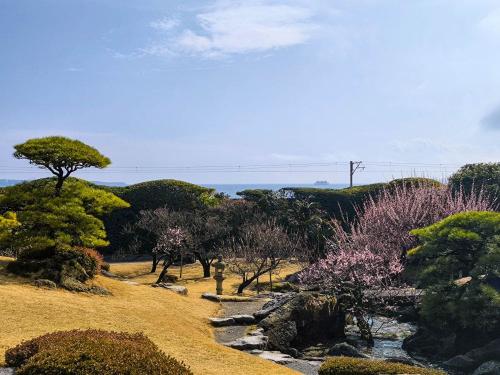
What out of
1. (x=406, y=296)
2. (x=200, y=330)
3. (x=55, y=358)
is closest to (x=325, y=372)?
(x=55, y=358)

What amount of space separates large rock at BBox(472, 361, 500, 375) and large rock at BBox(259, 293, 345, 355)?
5210mm

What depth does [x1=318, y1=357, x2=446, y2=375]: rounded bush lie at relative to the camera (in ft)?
35.2

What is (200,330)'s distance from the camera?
1855 cm

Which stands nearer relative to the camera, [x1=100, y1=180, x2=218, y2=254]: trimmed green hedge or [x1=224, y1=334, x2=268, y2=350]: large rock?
[x1=224, y1=334, x2=268, y2=350]: large rock

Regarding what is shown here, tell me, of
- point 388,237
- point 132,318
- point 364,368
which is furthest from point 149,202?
point 364,368

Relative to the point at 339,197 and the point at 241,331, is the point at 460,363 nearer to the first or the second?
the point at 241,331

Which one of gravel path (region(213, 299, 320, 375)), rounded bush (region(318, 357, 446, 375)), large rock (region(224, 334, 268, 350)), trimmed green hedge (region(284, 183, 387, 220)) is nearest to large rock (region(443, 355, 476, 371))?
gravel path (region(213, 299, 320, 375))

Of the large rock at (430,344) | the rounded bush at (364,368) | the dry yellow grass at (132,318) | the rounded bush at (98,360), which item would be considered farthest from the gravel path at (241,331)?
the rounded bush at (98,360)

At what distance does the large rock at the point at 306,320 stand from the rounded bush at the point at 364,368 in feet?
23.0

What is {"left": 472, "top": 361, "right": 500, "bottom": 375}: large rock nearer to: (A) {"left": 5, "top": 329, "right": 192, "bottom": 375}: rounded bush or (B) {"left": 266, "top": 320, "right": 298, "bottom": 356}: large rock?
(B) {"left": 266, "top": 320, "right": 298, "bottom": 356}: large rock

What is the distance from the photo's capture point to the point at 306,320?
19578 millimetres

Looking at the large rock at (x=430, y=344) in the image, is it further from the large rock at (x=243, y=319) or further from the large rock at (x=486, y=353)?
the large rock at (x=243, y=319)

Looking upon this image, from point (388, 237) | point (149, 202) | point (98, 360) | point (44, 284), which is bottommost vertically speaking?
point (44, 284)

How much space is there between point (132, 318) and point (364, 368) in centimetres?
899
